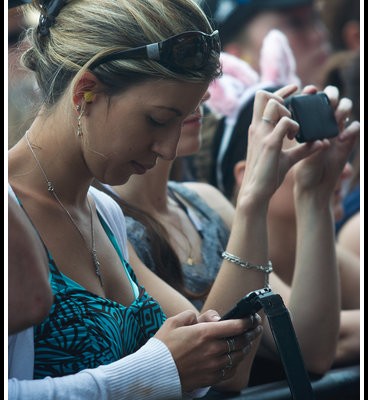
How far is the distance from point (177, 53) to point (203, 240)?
0.95 meters

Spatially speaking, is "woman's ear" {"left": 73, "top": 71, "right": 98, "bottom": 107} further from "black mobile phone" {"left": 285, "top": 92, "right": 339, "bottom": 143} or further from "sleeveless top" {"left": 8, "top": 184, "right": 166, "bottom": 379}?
"black mobile phone" {"left": 285, "top": 92, "right": 339, "bottom": 143}

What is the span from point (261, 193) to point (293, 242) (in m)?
0.82

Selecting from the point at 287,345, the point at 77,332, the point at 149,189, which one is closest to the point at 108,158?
the point at 77,332

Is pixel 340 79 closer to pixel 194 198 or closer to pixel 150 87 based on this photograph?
pixel 194 198

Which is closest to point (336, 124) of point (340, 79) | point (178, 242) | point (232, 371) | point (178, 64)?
point (178, 242)

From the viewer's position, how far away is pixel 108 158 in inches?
77.2

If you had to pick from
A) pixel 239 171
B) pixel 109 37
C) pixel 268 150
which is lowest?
pixel 239 171

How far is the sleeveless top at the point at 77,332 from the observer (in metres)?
1.74

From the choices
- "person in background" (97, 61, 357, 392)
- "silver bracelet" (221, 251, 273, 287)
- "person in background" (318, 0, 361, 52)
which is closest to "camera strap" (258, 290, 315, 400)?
"silver bracelet" (221, 251, 273, 287)

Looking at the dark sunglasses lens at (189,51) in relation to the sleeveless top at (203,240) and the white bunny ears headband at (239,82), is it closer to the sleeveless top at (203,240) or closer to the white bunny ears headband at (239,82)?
the sleeveless top at (203,240)

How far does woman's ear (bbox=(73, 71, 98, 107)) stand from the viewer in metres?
A: 1.92

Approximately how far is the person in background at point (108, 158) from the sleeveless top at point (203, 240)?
426 mm

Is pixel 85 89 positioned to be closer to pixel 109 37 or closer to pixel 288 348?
pixel 109 37

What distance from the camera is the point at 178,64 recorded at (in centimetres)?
194
